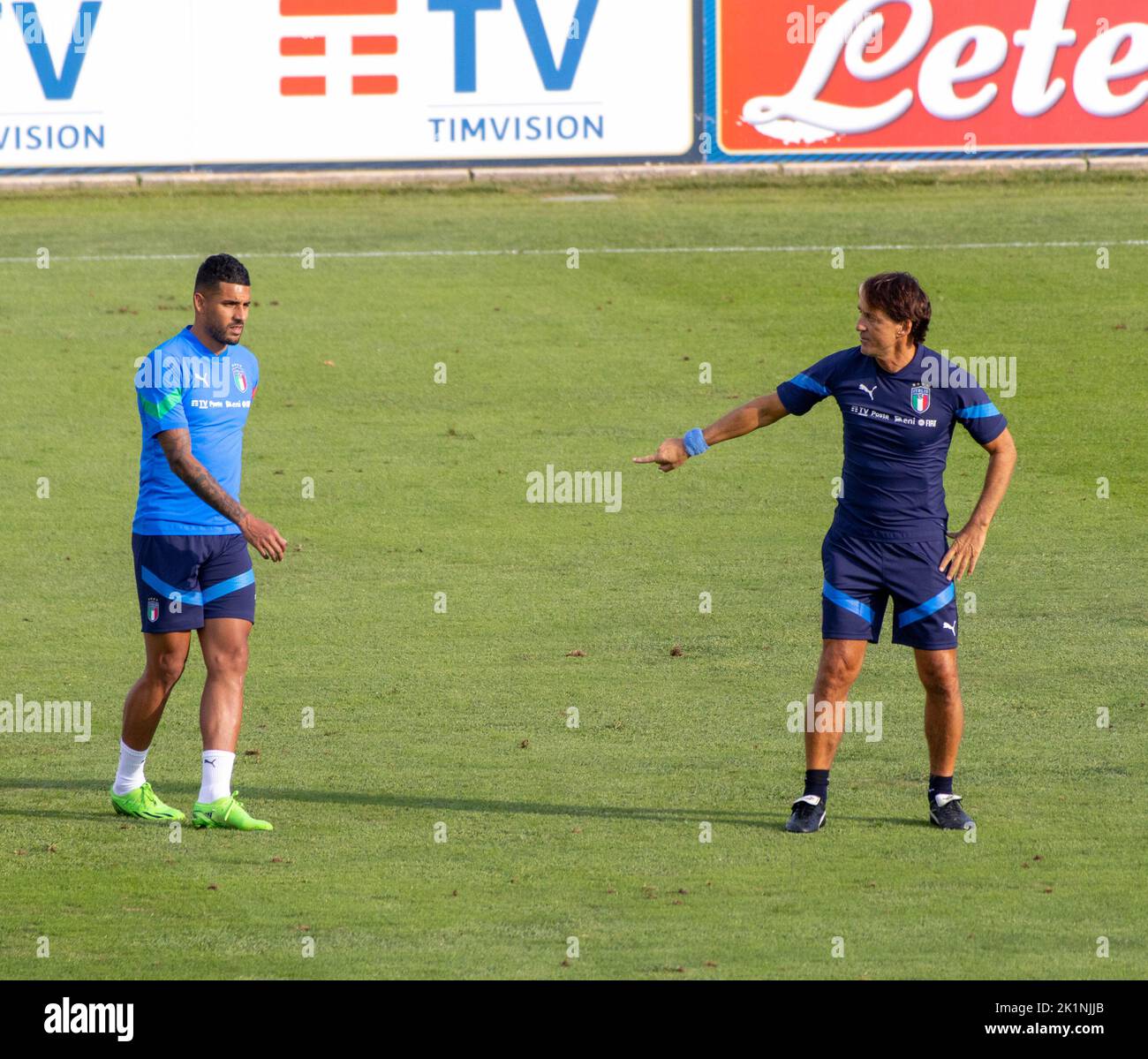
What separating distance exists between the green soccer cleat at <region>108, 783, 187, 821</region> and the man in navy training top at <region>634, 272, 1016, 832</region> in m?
2.88

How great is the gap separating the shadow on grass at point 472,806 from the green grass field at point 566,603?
1.3 inches

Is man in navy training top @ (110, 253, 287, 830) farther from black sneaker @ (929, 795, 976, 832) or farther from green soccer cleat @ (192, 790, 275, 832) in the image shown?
black sneaker @ (929, 795, 976, 832)

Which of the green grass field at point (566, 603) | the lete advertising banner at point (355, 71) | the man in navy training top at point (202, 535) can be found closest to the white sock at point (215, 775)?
the man in navy training top at point (202, 535)

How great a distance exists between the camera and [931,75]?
22.5m

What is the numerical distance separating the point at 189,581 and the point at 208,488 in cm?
53

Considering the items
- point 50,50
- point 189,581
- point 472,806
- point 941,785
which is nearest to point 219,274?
point 189,581

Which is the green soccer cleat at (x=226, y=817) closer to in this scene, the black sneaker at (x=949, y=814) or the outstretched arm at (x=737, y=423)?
the outstretched arm at (x=737, y=423)

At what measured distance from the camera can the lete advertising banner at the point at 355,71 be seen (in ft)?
74.2

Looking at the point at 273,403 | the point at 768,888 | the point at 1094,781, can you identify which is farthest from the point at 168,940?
the point at 273,403

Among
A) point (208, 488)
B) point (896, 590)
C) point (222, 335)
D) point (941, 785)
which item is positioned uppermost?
point (222, 335)

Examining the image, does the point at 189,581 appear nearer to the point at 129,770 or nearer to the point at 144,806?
the point at 129,770

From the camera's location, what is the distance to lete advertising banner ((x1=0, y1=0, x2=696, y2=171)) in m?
22.6

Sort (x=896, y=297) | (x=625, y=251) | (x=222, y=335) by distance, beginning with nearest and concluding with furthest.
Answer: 1. (x=896, y=297)
2. (x=222, y=335)
3. (x=625, y=251)

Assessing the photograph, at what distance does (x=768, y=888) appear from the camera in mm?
7883
